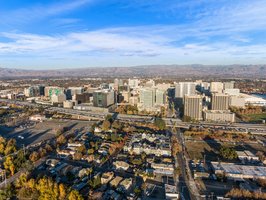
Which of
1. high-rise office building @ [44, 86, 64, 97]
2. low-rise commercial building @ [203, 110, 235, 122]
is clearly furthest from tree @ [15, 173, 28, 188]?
high-rise office building @ [44, 86, 64, 97]

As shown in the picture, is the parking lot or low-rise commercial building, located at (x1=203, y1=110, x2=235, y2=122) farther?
low-rise commercial building, located at (x1=203, y1=110, x2=235, y2=122)

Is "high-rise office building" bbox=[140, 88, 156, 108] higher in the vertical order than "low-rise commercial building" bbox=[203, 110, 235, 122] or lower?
higher

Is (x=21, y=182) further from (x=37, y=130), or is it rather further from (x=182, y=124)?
(x=182, y=124)

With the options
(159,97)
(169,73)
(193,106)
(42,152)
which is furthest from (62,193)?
(169,73)

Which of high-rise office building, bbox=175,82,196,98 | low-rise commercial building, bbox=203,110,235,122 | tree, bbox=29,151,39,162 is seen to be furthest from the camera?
high-rise office building, bbox=175,82,196,98

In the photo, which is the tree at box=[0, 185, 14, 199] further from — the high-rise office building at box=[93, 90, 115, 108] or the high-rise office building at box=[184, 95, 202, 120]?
the high-rise office building at box=[93, 90, 115, 108]
